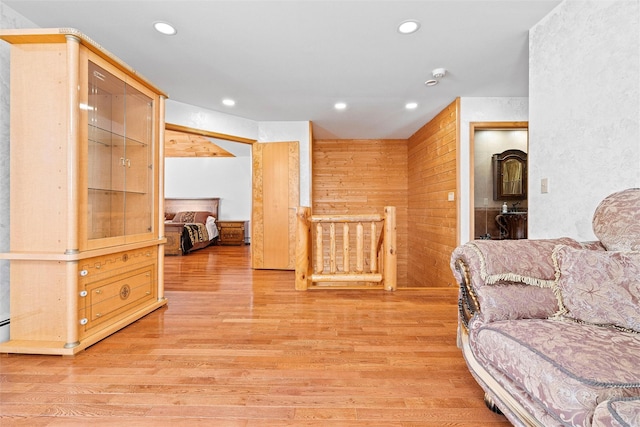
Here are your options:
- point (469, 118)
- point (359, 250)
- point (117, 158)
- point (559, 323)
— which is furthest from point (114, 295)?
point (469, 118)

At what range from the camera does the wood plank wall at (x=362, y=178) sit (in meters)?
6.17

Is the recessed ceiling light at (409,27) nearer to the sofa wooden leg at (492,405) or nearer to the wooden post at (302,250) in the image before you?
the wooden post at (302,250)

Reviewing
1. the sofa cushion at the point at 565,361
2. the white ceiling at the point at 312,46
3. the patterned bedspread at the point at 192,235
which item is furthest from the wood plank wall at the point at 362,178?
the sofa cushion at the point at 565,361

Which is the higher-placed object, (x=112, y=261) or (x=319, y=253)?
(x=112, y=261)

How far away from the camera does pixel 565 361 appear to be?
913 millimetres

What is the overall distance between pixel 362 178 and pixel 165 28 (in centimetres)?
455

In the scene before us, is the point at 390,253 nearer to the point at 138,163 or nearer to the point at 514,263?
the point at 514,263

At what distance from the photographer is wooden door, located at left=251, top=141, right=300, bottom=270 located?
15.1 ft


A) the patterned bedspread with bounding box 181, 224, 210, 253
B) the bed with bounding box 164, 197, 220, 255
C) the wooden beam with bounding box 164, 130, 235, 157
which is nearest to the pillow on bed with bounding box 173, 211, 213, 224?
the bed with bounding box 164, 197, 220, 255

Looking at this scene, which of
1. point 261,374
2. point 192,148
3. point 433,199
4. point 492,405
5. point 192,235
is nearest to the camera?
point 492,405

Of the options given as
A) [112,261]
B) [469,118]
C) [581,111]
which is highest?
[469,118]

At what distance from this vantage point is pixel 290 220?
465cm

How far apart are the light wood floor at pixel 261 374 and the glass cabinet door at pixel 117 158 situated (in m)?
0.84

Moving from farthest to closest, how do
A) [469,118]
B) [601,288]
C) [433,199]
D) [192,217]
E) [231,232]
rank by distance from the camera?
[231,232] → [192,217] → [433,199] → [469,118] → [601,288]
